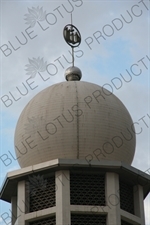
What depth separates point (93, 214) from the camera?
40.2 meters

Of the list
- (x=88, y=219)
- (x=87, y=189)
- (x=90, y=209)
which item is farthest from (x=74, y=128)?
(x=88, y=219)

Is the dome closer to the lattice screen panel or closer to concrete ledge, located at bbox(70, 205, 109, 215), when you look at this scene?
concrete ledge, located at bbox(70, 205, 109, 215)

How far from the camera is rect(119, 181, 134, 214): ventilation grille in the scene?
41344 millimetres

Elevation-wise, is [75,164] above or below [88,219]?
above

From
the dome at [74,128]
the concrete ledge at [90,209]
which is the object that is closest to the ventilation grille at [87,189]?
the concrete ledge at [90,209]

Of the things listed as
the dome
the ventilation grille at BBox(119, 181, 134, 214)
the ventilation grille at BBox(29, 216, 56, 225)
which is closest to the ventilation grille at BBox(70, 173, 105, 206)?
the dome

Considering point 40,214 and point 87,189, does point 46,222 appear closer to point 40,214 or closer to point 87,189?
point 40,214

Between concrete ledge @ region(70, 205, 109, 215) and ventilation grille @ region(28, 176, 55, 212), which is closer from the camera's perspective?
concrete ledge @ region(70, 205, 109, 215)

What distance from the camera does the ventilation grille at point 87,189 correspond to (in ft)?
133

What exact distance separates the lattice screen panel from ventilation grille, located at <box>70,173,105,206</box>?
68cm

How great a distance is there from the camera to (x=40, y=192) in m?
41.2

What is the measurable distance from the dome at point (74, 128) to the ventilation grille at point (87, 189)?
0.99 metres

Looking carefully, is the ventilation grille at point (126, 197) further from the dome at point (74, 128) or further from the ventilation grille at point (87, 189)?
the dome at point (74, 128)

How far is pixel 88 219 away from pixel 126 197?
264cm
